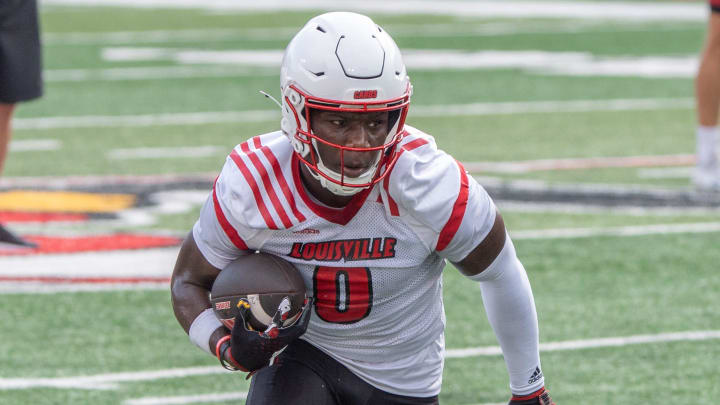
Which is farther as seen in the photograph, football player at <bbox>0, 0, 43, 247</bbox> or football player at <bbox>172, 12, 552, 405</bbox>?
football player at <bbox>0, 0, 43, 247</bbox>

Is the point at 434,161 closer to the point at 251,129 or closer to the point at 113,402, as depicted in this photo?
the point at 113,402

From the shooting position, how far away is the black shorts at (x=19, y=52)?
6.61 metres

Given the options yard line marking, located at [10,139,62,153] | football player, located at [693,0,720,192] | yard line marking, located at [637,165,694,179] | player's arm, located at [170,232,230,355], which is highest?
player's arm, located at [170,232,230,355]

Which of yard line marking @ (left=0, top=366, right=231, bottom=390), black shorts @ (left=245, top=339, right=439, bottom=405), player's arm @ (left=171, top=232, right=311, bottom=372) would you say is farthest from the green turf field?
player's arm @ (left=171, top=232, right=311, bottom=372)

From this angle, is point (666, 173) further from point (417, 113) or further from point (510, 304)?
point (510, 304)

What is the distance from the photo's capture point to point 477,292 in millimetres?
5934

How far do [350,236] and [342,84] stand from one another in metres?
0.40

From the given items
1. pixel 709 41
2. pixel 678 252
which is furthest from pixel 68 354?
pixel 709 41

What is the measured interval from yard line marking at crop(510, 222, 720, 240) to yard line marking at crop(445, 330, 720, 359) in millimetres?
1582

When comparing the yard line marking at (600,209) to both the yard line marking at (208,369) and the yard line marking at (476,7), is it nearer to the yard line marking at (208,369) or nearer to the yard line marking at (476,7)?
the yard line marking at (208,369)

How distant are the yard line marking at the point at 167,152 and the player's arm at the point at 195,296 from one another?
18.1ft

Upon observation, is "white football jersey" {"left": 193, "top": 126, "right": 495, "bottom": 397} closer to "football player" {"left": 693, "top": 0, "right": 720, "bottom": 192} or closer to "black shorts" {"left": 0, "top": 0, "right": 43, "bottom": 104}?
"black shorts" {"left": 0, "top": 0, "right": 43, "bottom": 104}

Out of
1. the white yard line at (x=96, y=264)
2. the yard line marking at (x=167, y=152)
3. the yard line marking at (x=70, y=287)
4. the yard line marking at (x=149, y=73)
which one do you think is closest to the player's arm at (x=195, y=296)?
the yard line marking at (x=70, y=287)

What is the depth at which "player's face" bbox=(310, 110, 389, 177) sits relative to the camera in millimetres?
3269
